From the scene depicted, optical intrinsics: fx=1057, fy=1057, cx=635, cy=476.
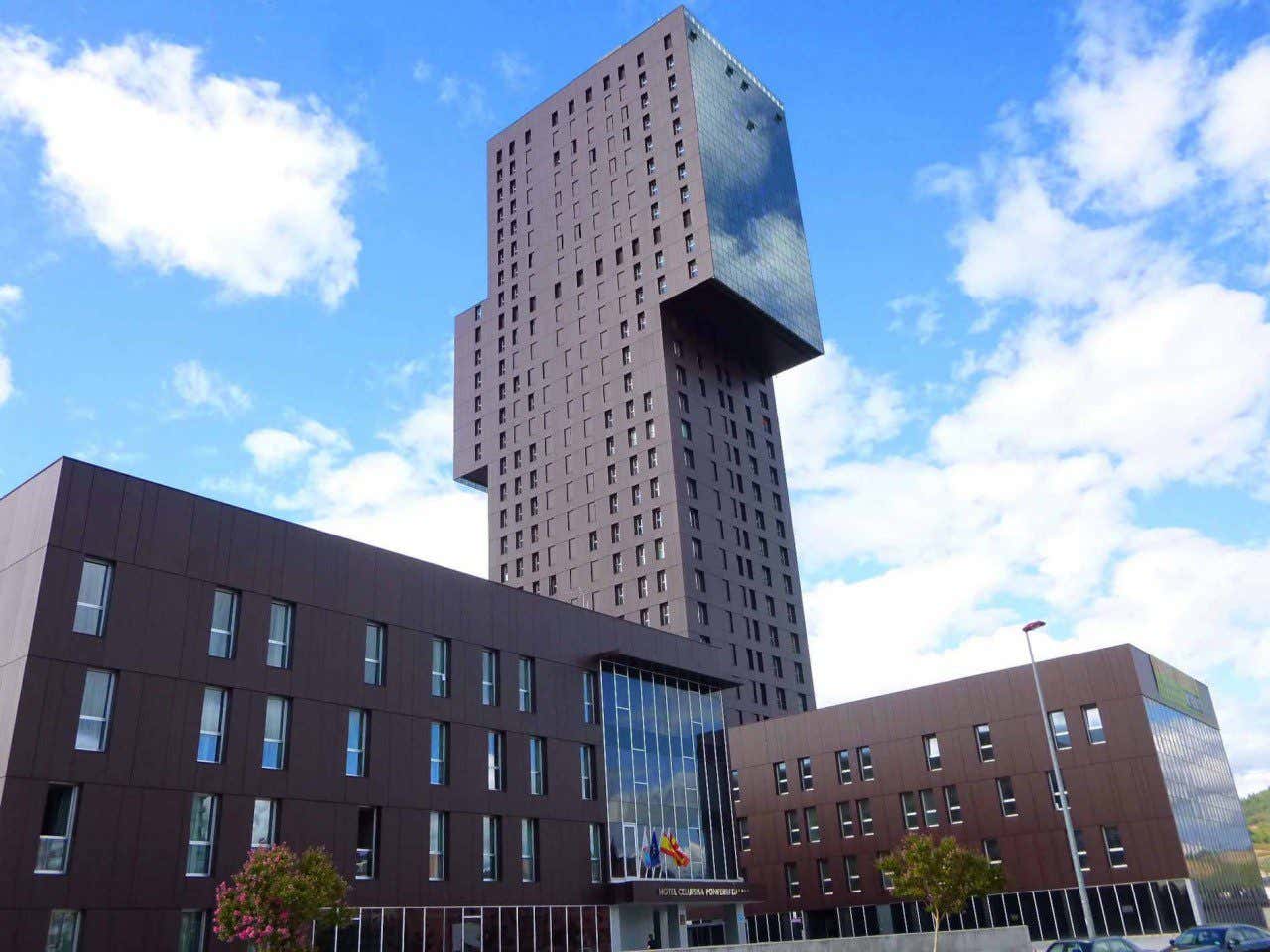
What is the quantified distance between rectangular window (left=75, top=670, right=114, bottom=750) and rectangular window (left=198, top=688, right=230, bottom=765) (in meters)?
3.03

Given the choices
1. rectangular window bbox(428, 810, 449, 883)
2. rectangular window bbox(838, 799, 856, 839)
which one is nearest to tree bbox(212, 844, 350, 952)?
rectangular window bbox(428, 810, 449, 883)

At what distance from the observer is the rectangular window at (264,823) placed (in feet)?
115

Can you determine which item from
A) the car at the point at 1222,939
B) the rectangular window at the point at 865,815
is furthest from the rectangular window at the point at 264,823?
the rectangular window at the point at 865,815

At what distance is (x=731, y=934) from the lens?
175 feet

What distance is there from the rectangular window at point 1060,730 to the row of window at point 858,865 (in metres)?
4.72

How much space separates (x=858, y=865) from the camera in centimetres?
6819

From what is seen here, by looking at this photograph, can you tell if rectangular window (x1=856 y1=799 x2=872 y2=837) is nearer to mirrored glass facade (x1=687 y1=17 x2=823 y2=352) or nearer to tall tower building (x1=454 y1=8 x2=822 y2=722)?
tall tower building (x1=454 y1=8 x2=822 y2=722)

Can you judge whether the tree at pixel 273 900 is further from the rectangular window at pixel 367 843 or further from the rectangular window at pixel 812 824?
the rectangular window at pixel 812 824

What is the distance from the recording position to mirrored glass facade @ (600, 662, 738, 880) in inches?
1924

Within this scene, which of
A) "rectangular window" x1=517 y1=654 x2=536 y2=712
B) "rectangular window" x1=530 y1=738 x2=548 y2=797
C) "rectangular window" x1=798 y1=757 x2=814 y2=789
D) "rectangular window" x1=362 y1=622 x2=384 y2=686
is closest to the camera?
"rectangular window" x1=362 y1=622 x2=384 y2=686

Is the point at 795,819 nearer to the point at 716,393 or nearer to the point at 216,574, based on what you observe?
the point at 716,393

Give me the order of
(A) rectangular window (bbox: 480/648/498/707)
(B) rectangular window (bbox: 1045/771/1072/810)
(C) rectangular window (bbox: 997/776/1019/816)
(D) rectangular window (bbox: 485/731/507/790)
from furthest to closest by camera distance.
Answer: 1. (C) rectangular window (bbox: 997/776/1019/816)
2. (B) rectangular window (bbox: 1045/771/1072/810)
3. (A) rectangular window (bbox: 480/648/498/707)
4. (D) rectangular window (bbox: 485/731/507/790)

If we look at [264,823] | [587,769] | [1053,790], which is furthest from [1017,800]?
[264,823]

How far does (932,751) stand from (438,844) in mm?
36559
